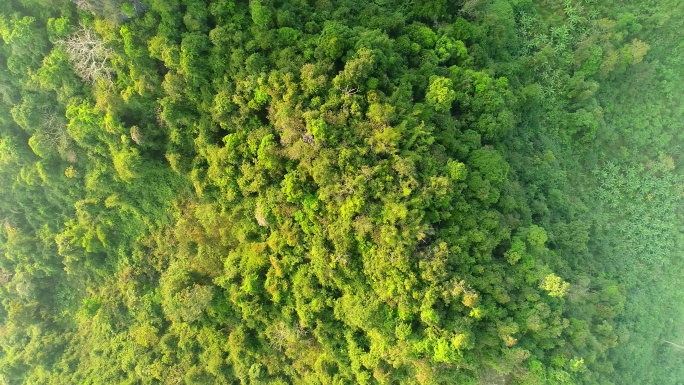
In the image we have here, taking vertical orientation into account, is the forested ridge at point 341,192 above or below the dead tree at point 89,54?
below

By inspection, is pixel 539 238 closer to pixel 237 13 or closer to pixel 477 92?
pixel 477 92

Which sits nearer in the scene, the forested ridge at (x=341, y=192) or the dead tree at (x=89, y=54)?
the forested ridge at (x=341, y=192)

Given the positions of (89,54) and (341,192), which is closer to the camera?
(341,192)

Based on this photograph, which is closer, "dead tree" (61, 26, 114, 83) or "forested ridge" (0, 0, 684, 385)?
"forested ridge" (0, 0, 684, 385)

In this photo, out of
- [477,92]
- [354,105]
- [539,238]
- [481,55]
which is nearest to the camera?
[354,105]

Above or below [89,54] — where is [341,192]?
below

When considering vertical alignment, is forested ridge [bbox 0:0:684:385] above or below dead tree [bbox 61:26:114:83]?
below

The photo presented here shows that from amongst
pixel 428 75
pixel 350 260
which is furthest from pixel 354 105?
pixel 350 260

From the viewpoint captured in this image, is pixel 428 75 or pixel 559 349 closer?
pixel 559 349
